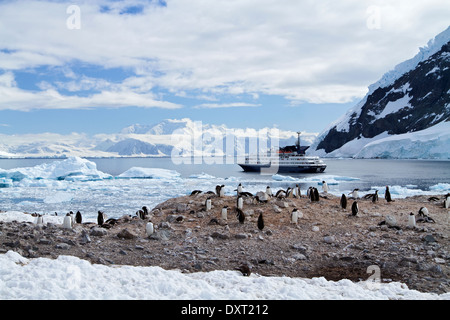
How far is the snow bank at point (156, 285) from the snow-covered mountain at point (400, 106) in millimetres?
129522

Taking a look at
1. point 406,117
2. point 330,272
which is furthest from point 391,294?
point 406,117

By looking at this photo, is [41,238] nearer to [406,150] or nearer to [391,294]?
[391,294]

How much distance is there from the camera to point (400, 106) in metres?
166

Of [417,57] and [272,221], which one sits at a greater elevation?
[417,57]

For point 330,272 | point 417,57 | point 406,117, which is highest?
point 417,57

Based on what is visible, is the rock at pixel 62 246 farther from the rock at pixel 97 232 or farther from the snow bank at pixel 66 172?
the snow bank at pixel 66 172

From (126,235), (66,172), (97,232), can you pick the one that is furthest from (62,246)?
(66,172)

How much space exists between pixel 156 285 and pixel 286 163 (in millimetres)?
68350

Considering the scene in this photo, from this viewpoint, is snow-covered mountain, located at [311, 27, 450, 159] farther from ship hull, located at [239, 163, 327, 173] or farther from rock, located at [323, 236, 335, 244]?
rock, located at [323, 236, 335, 244]
